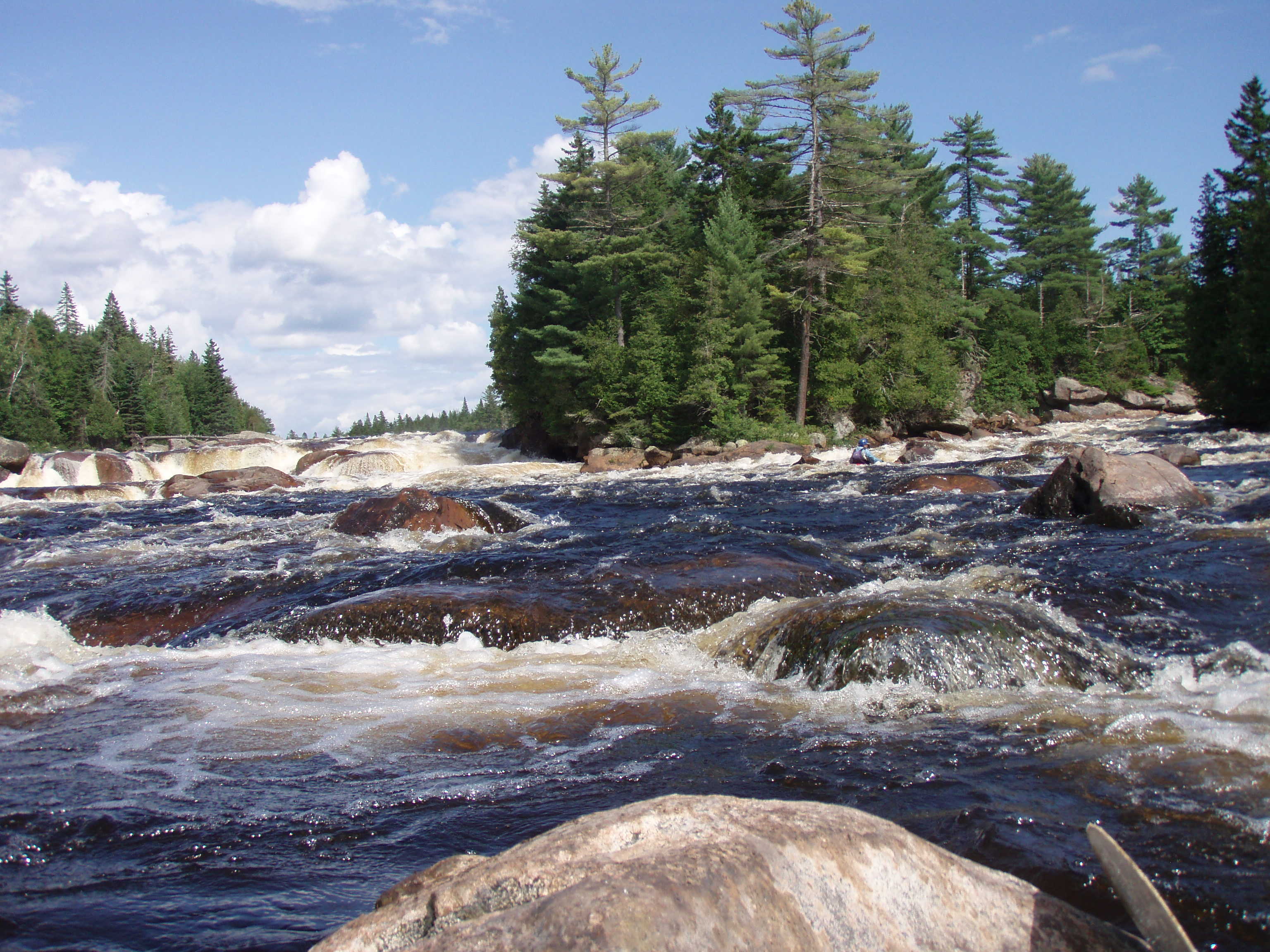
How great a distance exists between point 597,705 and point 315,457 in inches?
1104

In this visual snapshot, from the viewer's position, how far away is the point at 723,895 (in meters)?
1.81

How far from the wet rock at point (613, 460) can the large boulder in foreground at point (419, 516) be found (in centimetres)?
1486

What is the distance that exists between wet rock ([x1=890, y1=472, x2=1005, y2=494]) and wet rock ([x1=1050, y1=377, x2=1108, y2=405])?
31.9 metres

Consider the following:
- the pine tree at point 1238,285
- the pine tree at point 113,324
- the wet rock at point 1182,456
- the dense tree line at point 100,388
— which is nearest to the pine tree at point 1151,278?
the pine tree at point 1238,285

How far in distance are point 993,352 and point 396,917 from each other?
46.4m

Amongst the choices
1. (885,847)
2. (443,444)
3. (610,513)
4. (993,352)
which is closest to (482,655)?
(885,847)

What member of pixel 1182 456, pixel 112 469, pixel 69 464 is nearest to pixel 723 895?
pixel 1182 456

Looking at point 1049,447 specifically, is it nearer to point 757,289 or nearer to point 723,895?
point 757,289

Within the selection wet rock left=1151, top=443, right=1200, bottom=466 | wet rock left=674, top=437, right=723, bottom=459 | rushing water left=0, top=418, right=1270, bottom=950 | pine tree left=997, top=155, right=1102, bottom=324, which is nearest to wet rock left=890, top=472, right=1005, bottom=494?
rushing water left=0, top=418, right=1270, bottom=950

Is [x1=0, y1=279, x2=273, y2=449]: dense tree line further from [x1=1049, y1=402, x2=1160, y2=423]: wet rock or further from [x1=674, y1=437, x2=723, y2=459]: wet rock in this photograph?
[x1=1049, y1=402, x2=1160, y2=423]: wet rock

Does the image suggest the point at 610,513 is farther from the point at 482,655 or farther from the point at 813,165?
the point at 813,165

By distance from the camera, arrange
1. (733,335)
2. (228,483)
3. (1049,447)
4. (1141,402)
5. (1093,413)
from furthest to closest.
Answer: (1141,402), (1093,413), (733,335), (228,483), (1049,447)

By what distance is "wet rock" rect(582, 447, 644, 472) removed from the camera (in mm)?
28562

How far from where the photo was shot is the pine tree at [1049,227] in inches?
2096
